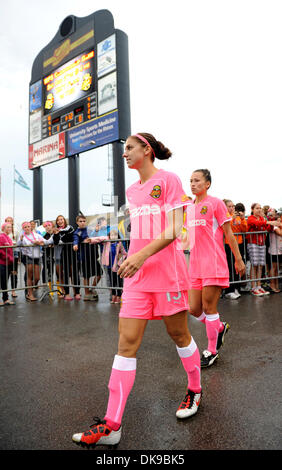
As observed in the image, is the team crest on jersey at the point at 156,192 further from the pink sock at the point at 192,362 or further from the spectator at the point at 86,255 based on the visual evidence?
the spectator at the point at 86,255

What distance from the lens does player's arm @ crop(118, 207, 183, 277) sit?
1.73 metres

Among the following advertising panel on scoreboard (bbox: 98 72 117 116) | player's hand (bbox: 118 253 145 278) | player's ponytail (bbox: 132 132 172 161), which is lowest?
player's hand (bbox: 118 253 145 278)

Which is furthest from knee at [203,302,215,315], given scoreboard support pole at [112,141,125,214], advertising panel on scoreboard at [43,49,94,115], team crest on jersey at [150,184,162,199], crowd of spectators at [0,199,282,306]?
advertising panel on scoreboard at [43,49,94,115]

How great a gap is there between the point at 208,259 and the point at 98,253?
4473mm

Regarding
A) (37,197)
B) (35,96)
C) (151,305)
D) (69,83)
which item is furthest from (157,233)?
(35,96)

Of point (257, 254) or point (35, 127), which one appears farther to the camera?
point (35, 127)

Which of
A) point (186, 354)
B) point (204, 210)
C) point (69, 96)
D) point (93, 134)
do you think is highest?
point (69, 96)

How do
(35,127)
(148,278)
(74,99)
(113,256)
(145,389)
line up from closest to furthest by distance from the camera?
(148,278), (145,389), (113,256), (74,99), (35,127)

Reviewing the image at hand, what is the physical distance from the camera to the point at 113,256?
6984 millimetres

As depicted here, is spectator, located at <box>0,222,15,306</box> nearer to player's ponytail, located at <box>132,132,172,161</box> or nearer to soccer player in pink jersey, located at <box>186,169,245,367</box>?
soccer player in pink jersey, located at <box>186,169,245,367</box>

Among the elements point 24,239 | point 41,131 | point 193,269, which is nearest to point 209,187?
point 193,269

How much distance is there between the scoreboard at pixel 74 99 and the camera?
1331 centimetres

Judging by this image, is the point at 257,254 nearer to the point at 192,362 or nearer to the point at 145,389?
the point at 145,389

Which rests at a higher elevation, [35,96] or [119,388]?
[35,96]
